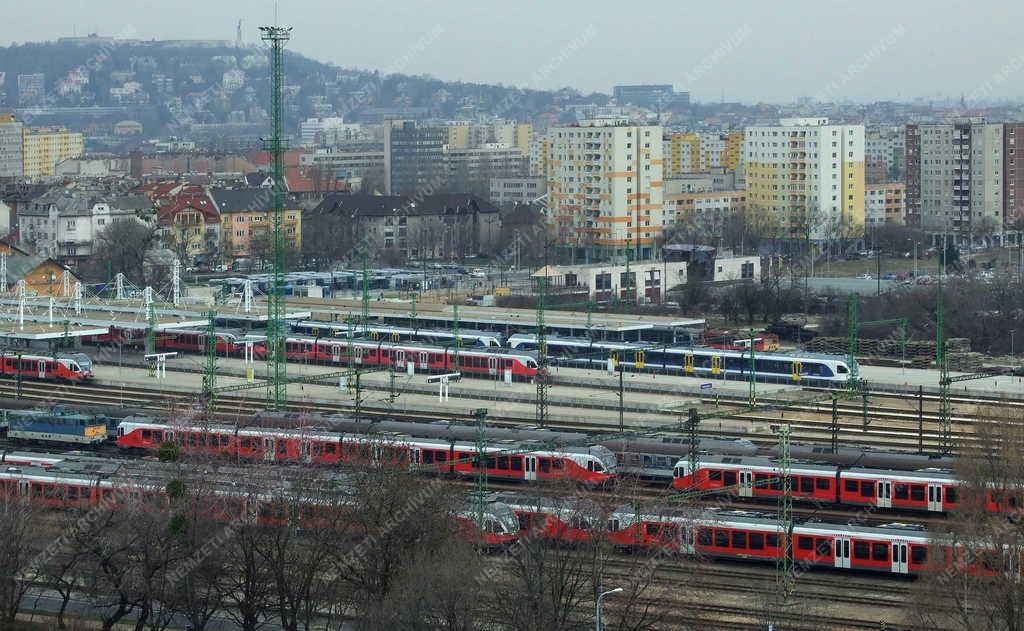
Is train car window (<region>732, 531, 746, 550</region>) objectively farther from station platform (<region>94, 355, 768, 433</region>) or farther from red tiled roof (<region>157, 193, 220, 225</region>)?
red tiled roof (<region>157, 193, 220, 225</region>)

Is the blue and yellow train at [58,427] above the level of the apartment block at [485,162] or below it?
below

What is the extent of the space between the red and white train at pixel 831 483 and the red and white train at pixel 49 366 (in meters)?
11.9

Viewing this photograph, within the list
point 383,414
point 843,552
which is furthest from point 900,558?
point 383,414

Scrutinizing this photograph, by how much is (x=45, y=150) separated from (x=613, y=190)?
4213 centimetres

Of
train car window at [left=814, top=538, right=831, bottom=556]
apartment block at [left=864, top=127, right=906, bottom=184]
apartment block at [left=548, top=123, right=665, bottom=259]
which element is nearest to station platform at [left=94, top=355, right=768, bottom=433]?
train car window at [left=814, top=538, right=831, bottom=556]

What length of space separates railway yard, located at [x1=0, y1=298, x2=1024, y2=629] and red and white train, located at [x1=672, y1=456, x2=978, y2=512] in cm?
2

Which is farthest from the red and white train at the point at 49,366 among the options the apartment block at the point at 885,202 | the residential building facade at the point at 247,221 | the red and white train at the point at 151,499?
the apartment block at the point at 885,202

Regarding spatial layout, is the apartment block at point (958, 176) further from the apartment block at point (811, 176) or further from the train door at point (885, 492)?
the train door at point (885, 492)

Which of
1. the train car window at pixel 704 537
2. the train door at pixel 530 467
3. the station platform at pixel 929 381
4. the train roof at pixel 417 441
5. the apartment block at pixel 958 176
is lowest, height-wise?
the train car window at pixel 704 537

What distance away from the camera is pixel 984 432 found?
50.6 ft

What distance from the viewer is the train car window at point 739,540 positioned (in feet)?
47.7

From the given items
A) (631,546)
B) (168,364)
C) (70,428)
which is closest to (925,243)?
(168,364)

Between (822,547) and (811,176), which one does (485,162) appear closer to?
(811,176)

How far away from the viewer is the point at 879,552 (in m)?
14.2
